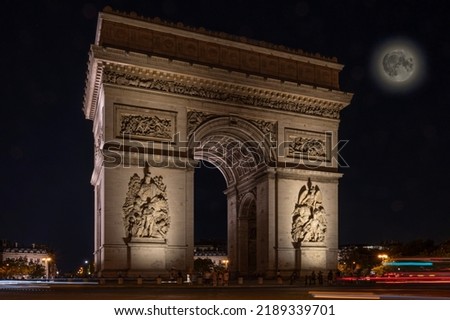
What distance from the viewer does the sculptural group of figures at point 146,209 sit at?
92.0 ft

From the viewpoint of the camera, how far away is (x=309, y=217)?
33031 millimetres

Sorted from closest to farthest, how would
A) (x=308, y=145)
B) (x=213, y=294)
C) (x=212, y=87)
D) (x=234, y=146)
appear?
(x=213, y=294), (x=212, y=87), (x=308, y=145), (x=234, y=146)

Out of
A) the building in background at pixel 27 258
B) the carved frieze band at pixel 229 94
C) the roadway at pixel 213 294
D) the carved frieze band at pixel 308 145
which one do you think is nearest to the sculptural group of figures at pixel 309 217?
the carved frieze band at pixel 308 145

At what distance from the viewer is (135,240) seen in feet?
91.4

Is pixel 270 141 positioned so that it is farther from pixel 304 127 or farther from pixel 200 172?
pixel 200 172

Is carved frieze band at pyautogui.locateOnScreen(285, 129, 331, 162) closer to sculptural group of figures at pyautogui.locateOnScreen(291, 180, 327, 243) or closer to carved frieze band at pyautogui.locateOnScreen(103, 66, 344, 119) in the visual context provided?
carved frieze band at pyautogui.locateOnScreen(103, 66, 344, 119)

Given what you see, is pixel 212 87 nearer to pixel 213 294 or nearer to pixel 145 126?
pixel 145 126

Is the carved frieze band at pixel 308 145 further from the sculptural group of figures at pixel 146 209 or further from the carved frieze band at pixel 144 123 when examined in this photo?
the sculptural group of figures at pixel 146 209

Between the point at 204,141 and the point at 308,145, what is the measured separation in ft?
19.9

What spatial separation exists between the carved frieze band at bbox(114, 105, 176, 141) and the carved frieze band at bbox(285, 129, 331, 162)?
727 centimetres

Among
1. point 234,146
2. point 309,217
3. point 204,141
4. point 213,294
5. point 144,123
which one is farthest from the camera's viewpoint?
point 234,146

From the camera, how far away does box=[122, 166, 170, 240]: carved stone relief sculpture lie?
92.0 ft

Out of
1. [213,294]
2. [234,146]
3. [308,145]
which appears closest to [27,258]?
[234,146]

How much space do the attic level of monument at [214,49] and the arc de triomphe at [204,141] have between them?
→ 62mm
